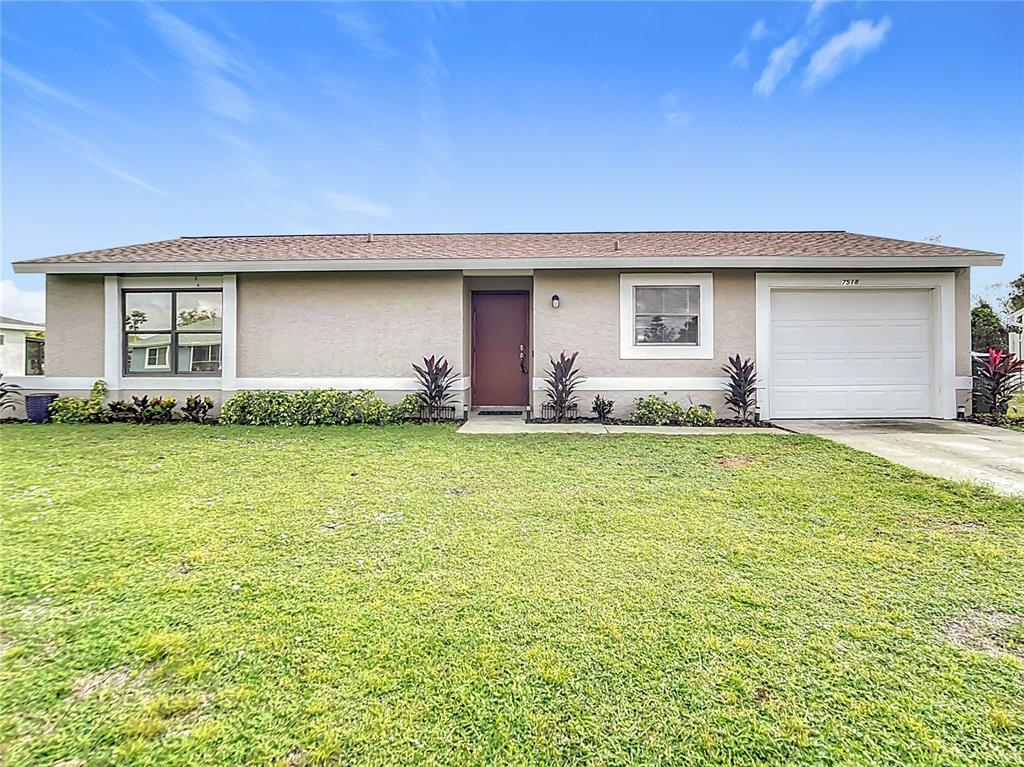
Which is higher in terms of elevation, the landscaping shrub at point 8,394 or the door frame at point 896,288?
the door frame at point 896,288

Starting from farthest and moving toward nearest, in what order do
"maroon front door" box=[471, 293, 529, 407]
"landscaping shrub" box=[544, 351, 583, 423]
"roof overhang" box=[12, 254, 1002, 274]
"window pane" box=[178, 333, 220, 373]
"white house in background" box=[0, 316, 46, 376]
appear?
1. "white house in background" box=[0, 316, 46, 376]
2. "maroon front door" box=[471, 293, 529, 407]
3. "window pane" box=[178, 333, 220, 373]
4. "landscaping shrub" box=[544, 351, 583, 423]
5. "roof overhang" box=[12, 254, 1002, 274]

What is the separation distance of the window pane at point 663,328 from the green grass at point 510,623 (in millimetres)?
4529

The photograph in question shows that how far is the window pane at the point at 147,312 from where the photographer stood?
29.5 feet

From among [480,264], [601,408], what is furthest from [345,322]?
[601,408]

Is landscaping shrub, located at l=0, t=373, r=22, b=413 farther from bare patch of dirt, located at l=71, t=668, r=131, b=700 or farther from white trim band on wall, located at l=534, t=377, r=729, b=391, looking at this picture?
bare patch of dirt, located at l=71, t=668, r=131, b=700

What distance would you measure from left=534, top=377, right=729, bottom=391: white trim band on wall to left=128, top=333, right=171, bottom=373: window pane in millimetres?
6987

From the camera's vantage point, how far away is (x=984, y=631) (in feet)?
7.16

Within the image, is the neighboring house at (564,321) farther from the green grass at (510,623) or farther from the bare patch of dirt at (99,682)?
the bare patch of dirt at (99,682)

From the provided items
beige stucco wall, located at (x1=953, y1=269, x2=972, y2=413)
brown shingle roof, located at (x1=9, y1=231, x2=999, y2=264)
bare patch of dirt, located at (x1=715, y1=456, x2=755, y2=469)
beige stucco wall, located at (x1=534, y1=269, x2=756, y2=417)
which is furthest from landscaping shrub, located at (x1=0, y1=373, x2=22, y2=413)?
beige stucco wall, located at (x1=953, y1=269, x2=972, y2=413)

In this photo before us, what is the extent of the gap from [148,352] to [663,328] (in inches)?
373

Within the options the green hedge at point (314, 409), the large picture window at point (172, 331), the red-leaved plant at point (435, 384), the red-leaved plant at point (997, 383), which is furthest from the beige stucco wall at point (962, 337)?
the large picture window at point (172, 331)

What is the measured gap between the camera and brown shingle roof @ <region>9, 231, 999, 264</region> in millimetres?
8500

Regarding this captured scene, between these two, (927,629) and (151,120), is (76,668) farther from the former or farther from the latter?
(151,120)

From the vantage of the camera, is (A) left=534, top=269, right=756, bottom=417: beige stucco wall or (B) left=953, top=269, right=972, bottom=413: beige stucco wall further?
(A) left=534, top=269, right=756, bottom=417: beige stucco wall
